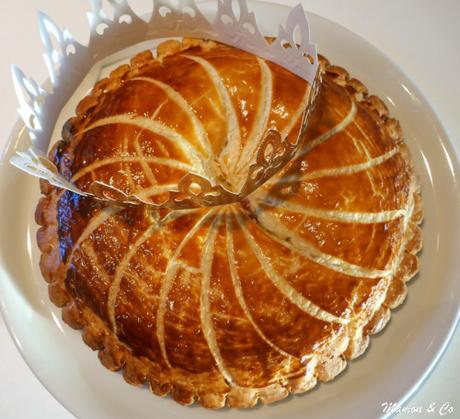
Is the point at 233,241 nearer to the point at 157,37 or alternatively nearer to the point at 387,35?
the point at 157,37

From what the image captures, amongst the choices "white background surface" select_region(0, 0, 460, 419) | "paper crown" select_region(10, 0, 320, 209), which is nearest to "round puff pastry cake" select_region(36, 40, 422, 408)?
"paper crown" select_region(10, 0, 320, 209)

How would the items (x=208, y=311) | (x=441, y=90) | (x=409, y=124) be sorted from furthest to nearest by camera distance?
(x=441, y=90) → (x=409, y=124) → (x=208, y=311)

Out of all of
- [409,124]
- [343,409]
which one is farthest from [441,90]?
[343,409]

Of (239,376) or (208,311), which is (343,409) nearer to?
(239,376)

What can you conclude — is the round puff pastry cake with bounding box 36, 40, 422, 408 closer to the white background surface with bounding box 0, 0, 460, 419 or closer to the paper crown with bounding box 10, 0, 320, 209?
the paper crown with bounding box 10, 0, 320, 209

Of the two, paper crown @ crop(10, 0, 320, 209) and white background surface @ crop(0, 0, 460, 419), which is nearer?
paper crown @ crop(10, 0, 320, 209)
